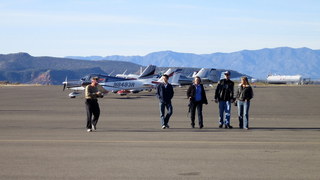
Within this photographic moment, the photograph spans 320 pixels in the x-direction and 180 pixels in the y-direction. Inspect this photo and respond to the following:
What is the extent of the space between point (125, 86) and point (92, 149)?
3517cm

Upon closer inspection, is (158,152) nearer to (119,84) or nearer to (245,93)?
(245,93)

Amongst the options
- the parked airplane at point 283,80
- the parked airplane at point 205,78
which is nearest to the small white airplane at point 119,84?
the parked airplane at point 205,78

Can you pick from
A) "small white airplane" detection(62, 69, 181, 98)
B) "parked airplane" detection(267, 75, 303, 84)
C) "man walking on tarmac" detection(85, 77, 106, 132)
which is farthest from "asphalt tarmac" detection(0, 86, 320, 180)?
"parked airplane" detection(267, 75, 303, 84)

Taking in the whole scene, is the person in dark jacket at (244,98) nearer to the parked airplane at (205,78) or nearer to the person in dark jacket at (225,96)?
the person in dark jacket at (225,96)

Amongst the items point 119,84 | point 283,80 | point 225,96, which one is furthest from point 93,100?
point 283,80

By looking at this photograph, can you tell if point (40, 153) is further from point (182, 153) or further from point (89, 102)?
point (89, 102)

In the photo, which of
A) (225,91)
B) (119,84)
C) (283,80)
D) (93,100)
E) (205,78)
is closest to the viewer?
(93,100)

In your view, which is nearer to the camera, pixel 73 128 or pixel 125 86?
pixel 73 128

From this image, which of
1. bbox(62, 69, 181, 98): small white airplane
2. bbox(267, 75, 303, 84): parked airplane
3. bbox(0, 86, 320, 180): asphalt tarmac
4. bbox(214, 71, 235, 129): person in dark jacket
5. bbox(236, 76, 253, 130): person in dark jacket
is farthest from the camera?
bbox(267, 75, 303, 84): parked airplane

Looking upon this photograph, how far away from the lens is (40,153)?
11.3m

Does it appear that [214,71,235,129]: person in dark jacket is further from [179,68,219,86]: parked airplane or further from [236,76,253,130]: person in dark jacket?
[179,68,219,86]: parked airplane

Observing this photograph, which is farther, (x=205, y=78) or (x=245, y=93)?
(x=205, y=78)

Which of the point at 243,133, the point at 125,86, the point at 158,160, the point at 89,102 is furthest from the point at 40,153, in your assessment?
the point at 125,86

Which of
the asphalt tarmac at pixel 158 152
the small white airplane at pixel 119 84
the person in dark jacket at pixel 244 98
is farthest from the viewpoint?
the small white airplane at pixel 119 84
